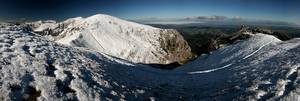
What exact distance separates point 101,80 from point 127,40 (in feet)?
326

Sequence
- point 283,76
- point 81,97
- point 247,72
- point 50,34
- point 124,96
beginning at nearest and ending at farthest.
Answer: point 81,97 < point 124,96 < point 283,76 < point 247,72 < point 50,34

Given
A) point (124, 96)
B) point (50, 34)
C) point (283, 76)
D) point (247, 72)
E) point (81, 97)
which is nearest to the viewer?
point (81, 97)

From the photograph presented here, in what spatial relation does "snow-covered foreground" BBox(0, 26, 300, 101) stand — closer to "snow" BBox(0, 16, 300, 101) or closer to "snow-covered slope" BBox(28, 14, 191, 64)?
"snow" BBox(0, 16, 300, 101)

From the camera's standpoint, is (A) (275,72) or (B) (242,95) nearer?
(B) (242,95)

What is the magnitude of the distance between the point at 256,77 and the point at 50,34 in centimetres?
12776

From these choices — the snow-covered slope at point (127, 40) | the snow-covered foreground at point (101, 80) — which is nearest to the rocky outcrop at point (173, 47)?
the snow-covered slope at point (127, 40)

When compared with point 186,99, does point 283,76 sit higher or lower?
higher

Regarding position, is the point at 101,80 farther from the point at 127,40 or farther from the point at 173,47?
the point at 173,47

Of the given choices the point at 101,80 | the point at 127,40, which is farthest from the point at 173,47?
the point at 101,80

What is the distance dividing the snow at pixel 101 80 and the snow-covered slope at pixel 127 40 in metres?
74.5

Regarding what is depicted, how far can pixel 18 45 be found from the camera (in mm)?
20828

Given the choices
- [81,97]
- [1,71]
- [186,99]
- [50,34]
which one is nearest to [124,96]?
[81,97]

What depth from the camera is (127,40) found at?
119312 mm

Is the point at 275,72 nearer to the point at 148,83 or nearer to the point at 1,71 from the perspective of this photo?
the point at 148,83
